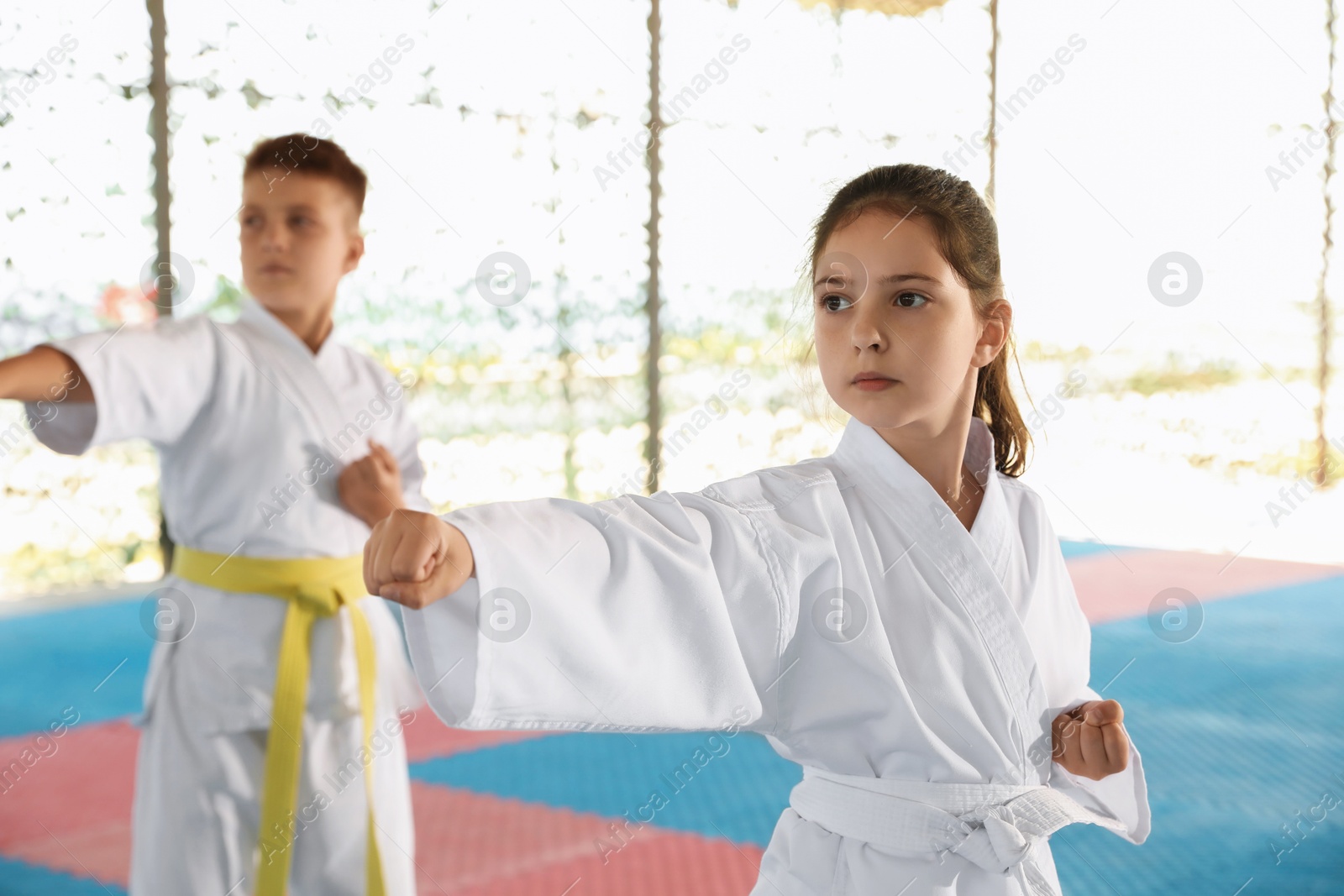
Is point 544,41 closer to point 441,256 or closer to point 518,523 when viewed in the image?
point 441,256

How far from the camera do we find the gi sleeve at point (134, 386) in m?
1.78

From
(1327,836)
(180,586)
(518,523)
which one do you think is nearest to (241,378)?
(180,586)

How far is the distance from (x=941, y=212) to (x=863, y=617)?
0.57 meters

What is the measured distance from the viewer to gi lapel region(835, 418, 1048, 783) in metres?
1.51

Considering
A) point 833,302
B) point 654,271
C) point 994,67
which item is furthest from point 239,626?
point 994,67

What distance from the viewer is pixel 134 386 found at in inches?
75.1

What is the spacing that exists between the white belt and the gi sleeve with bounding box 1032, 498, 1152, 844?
20 cm

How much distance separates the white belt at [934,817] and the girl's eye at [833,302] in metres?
0.60

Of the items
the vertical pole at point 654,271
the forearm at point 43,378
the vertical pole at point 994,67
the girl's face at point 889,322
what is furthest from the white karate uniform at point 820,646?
the vertical pole at point 994,67

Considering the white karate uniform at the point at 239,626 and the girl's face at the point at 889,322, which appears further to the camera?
the white karate uniform at the point at 239,626

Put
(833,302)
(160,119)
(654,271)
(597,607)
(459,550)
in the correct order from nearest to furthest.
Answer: (459,550), (597,607), (833,302), (160,119), (654,271)

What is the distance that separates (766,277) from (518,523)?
23.6 ft

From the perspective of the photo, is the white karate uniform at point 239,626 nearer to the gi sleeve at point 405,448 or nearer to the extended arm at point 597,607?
the gi sleeve at point 405,448

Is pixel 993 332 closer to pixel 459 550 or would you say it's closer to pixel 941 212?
pixel 941 212
